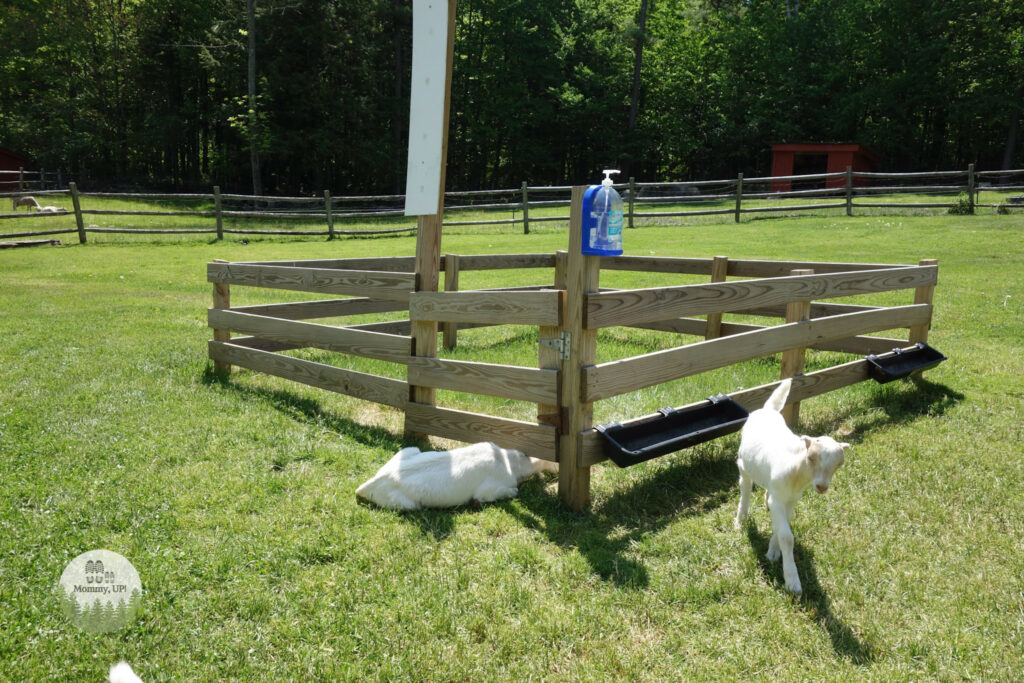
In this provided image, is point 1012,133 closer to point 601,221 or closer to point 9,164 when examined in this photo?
point 601,221

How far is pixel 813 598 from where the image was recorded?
10.5ft

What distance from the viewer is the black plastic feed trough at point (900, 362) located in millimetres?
5762

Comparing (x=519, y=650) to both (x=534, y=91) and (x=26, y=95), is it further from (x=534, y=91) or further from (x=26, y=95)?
(x=26, y=95)

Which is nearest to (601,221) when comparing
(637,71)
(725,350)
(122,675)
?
(725,350)

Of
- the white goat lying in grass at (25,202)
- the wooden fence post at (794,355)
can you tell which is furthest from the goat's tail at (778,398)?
the white goat lying in grass at (25,202)

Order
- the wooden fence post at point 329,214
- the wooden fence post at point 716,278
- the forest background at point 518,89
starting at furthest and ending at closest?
1. the forest background at point 518,89
2. the wooden fence post at point 329,214
3. the wooden fence post at point 716,278

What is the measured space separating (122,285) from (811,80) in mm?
44071

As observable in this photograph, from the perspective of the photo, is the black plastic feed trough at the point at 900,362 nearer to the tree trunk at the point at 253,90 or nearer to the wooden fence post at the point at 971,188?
the wooden fence post at the point at 971,188

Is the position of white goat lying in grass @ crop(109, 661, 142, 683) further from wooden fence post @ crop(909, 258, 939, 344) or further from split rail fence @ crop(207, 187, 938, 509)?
wooden fence post @ crop(909, 258, 939, 344)

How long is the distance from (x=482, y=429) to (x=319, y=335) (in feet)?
6.50

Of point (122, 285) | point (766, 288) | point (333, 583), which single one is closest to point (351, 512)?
point (333, 583)

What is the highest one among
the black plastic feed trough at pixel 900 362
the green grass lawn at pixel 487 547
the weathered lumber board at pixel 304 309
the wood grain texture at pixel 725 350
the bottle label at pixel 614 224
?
the bottle label at pixel 614 224

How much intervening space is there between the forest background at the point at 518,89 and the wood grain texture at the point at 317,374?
33828mm

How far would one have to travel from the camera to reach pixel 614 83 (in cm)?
4322
